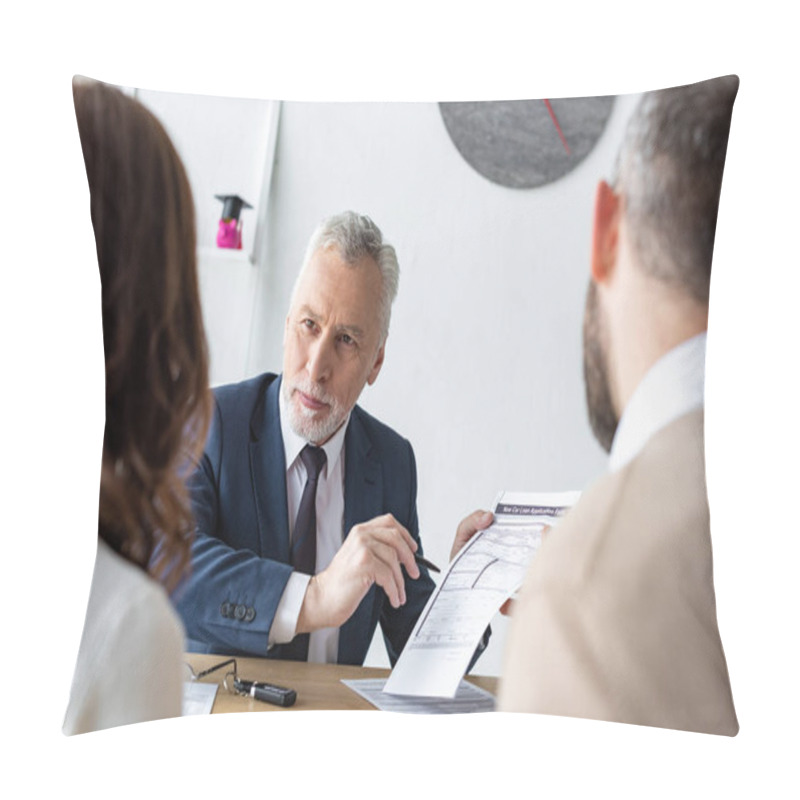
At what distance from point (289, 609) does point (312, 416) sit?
1.16 ft

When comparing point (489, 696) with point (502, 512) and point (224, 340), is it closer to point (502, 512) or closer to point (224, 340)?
point (502, 512)

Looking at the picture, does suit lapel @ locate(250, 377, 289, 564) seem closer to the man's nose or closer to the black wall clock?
the man's nose

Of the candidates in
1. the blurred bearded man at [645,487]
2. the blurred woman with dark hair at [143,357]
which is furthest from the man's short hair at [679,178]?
the blurred woman with dark hair at [143,357]

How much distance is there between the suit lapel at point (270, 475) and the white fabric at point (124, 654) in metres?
0.21

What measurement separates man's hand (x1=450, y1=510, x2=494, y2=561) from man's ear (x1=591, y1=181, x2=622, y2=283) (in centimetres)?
47

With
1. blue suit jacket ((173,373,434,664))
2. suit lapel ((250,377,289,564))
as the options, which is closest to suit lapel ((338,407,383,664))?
blue suit jacket ((173,373,434,664))

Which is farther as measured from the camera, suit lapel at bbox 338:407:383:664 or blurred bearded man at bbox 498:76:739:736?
suit lapel at bbox 338:407:383:664

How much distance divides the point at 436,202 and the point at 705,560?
31.7 inches

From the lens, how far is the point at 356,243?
2.02m

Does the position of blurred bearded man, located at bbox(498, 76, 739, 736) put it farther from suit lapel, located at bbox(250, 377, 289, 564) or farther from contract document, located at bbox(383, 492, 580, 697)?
suit lapel, located at bbox(250, 377, 289, 564)

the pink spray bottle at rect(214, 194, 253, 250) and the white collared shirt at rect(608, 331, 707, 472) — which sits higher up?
the pink spray bottle at rect(214, 194, 253, 250)

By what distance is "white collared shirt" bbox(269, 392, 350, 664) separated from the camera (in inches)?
78.5

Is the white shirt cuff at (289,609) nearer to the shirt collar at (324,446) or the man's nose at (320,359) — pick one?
the shirt collar at (324,446)

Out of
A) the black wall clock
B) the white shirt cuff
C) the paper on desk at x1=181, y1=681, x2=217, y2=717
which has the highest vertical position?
the black wall clock
